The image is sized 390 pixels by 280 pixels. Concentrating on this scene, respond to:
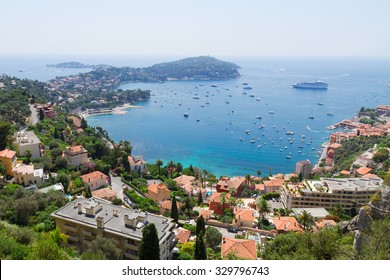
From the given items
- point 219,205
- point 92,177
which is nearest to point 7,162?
point 92,177

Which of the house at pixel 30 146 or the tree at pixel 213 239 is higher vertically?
the house at pixel 30 146

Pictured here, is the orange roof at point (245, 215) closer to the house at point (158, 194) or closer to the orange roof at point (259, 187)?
the house at point (158, 194)

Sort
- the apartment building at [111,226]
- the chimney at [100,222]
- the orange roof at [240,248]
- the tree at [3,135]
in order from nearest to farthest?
the apartment building at [111,226] < the chimney at [100,222] < the orange roof at [240,248] < the tree at [3,135]

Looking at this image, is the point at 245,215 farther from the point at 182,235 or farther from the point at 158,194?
the point at 158,194

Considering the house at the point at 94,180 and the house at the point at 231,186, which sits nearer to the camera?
the house at the point at 94,180

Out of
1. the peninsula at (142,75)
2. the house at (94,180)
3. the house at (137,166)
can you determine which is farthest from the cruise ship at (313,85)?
the house at (94,180)

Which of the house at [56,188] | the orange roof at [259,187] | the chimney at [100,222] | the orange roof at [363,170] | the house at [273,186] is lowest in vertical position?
the orange roof at [259,187]

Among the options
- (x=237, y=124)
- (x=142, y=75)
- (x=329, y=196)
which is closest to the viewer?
(x=329, y=196)
